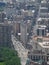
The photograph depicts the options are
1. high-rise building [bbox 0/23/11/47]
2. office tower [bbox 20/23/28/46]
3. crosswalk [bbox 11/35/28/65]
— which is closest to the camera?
crosswalk [bbox 11/35/28/65]

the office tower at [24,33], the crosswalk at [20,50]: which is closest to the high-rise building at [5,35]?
the crosswalk at [20,50]

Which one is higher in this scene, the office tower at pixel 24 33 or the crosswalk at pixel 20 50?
the crosswalk at pixel 20 50

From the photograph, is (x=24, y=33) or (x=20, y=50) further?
(x=24, y=33)

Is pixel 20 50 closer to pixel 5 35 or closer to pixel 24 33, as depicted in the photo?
pixel 5 35

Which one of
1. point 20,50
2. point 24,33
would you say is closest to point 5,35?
point 24,33

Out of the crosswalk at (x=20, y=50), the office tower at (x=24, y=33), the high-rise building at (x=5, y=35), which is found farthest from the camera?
the office tower at (x=24, y=33)

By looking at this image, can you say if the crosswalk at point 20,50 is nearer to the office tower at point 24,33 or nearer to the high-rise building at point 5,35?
the high-rise building at point 5,35

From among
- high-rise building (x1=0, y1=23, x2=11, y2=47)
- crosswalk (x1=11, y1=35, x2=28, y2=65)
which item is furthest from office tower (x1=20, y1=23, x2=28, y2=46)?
high-rise building (x1=0, y1=23, x2=11, y2=47)

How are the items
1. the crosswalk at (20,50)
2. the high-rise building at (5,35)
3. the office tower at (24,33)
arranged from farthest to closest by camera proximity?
the office tower at (24,33), the high-rise building at (5,35), the crosswalk at (20,50)

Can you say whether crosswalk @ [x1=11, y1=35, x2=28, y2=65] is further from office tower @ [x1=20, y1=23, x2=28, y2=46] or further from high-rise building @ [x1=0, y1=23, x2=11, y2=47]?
office tower @ [x1=20, y1=23, x2=28, y2=46]
